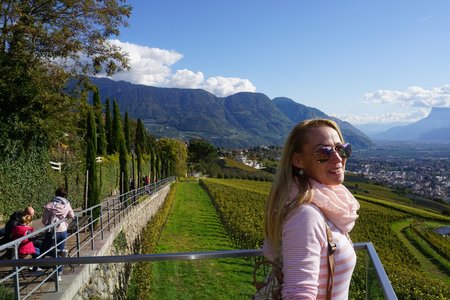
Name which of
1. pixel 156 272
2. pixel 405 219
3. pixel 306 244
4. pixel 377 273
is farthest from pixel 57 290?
pixel 405 219

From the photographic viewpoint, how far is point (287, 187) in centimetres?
186

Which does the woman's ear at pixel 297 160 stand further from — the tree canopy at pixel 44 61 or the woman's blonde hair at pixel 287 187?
the tree canopy at pixel 44 61

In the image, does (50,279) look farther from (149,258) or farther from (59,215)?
(59,215)

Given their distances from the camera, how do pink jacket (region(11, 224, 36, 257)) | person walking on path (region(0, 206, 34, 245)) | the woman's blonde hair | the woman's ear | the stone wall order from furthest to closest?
person walking on path (region(0, 206, 34, 245)) → pink jacket (region(11, 224, 36, 257)) → the stone wall → the woman's ear → the woman's blonde hair

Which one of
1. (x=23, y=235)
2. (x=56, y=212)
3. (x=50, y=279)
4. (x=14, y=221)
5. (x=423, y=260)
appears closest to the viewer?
(x=50, y=279)

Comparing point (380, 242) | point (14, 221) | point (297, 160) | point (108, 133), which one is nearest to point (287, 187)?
point (297, 160)

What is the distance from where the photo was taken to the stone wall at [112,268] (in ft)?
11.4

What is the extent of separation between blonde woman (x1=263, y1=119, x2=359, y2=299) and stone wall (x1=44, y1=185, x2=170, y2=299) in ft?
5.33

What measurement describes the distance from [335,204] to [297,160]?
0.28 meters

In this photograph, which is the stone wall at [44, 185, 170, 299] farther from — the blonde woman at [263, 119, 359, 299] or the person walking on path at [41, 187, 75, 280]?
the blonde woman at [263, 119, 359, 299]

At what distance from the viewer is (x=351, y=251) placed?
1.86 m

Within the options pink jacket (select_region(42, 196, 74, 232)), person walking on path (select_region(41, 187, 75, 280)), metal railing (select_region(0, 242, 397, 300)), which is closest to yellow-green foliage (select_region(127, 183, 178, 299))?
→ metal railing (select_region(0, 242, 397, 300))

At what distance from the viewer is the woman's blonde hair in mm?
1756

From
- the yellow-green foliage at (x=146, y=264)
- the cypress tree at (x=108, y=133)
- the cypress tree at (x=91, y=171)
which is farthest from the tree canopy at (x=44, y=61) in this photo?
the cypress tree at (x=108, y=133)
